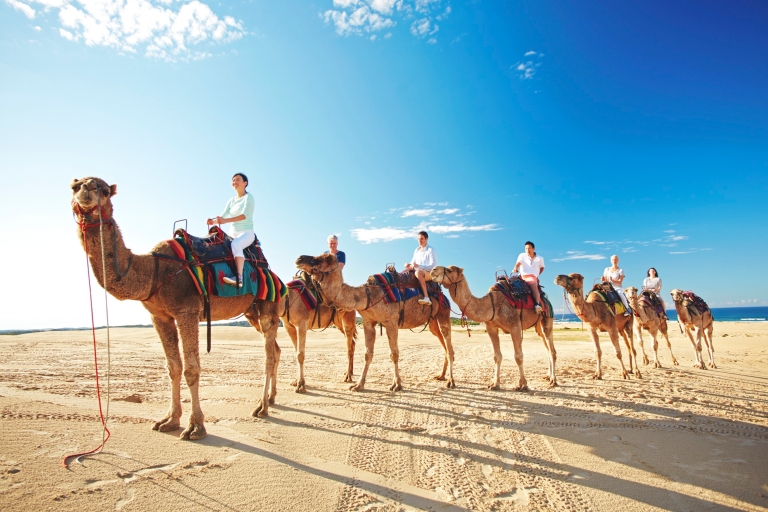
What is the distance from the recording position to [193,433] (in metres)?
4.89

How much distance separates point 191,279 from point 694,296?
18160 mm

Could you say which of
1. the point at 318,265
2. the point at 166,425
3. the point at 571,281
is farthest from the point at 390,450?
the point at 571,281

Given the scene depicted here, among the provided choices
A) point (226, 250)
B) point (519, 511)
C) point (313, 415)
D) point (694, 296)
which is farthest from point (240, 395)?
point (694, 296)

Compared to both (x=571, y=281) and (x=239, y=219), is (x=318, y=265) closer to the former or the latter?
(x=239, y=219)

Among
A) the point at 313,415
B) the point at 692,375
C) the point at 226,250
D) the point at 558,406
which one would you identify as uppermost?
the point at 226,250

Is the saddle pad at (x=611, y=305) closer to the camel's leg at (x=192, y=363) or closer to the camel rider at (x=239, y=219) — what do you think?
the camel rider at (x=239, y=219)

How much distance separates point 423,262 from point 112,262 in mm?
7008

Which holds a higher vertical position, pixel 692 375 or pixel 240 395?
pixel 240 395

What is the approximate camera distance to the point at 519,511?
356 centimetres


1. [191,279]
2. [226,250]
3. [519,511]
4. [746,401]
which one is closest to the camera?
[519,511]

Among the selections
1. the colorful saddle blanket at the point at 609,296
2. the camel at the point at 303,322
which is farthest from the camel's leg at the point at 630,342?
the camel at the point at 303,322

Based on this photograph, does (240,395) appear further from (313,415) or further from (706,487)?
(706,487)

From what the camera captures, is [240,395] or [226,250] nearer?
[226,250]

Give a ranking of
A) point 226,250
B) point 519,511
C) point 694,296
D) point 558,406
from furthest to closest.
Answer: point 694,296
point 558,406
point 226,250
point 519,511
